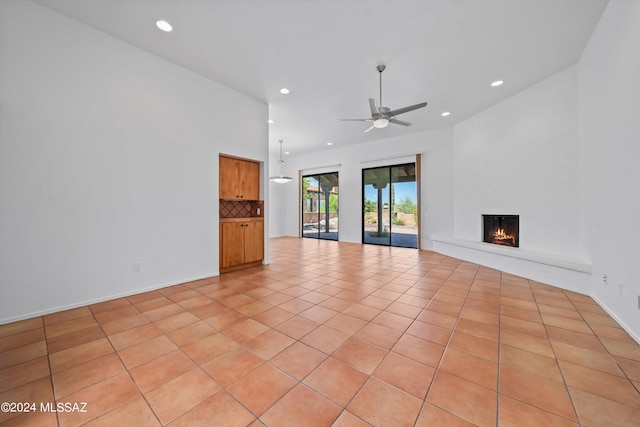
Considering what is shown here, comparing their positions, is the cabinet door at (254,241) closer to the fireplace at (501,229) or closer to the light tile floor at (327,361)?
the light tile floor at (327,361)

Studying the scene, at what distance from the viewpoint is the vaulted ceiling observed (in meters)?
2.55

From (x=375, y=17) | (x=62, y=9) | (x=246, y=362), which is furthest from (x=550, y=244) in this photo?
(x=62, y=9)

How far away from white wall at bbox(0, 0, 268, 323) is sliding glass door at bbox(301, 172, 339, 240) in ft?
18.7

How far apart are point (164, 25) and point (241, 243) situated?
335 cm

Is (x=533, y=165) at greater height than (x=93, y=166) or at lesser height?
greater

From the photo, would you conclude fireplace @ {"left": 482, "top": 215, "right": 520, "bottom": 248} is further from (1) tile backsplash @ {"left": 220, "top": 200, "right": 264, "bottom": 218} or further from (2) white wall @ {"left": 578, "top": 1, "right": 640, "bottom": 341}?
(1) tile backsplash @ {"left": 220, "top": 200, "right": 264, "bottom": 218}

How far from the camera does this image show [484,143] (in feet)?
17.2

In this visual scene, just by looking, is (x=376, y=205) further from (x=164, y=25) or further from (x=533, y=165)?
(x=164, y=25)

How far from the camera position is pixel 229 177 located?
4355mm

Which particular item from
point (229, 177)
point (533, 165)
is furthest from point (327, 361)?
point (533, 165)

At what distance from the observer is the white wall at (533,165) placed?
3666 millimetres

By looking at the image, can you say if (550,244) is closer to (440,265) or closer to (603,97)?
(440,265)

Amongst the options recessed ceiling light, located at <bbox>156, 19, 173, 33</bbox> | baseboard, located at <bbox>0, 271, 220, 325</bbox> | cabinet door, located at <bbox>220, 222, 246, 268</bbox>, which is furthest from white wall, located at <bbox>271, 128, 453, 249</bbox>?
recessed ceiling light, located at <bbox>156, 19, 173, 33</bbox>

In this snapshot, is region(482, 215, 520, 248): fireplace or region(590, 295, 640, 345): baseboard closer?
region(590, 295, 640, 345): baseboard
